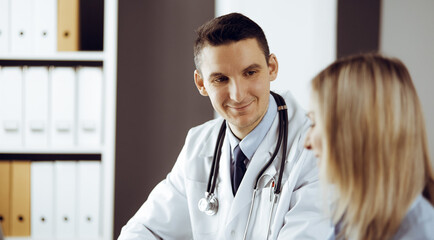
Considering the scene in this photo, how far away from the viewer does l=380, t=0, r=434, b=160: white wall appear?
2.19 m

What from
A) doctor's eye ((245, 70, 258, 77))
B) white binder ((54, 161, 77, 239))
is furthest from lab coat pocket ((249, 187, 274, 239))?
white binder ((54, 161, 77, 239))

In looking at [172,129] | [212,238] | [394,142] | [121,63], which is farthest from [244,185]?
[121,63]

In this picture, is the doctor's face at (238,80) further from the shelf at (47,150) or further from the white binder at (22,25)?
the white binder at (22,25)

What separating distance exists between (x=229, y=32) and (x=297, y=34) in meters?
0.76

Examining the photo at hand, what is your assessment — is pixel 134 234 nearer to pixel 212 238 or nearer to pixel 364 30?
pixel 212 238

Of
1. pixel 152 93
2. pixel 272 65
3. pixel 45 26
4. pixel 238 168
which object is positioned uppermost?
pixel 45 26

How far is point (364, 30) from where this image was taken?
2158mm

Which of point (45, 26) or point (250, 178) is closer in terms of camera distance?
point (250, 178)

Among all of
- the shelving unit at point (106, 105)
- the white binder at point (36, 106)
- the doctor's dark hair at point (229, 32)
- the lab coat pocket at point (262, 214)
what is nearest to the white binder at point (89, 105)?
the shelving unit at point (106, 105)

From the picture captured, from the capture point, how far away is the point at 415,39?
2211 millimetres

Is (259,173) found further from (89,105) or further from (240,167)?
(89,105)

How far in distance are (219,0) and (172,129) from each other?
2.30ft

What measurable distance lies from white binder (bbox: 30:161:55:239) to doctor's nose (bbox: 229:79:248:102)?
956 mm

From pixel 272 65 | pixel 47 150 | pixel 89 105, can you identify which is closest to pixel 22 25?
pixel 89 105
